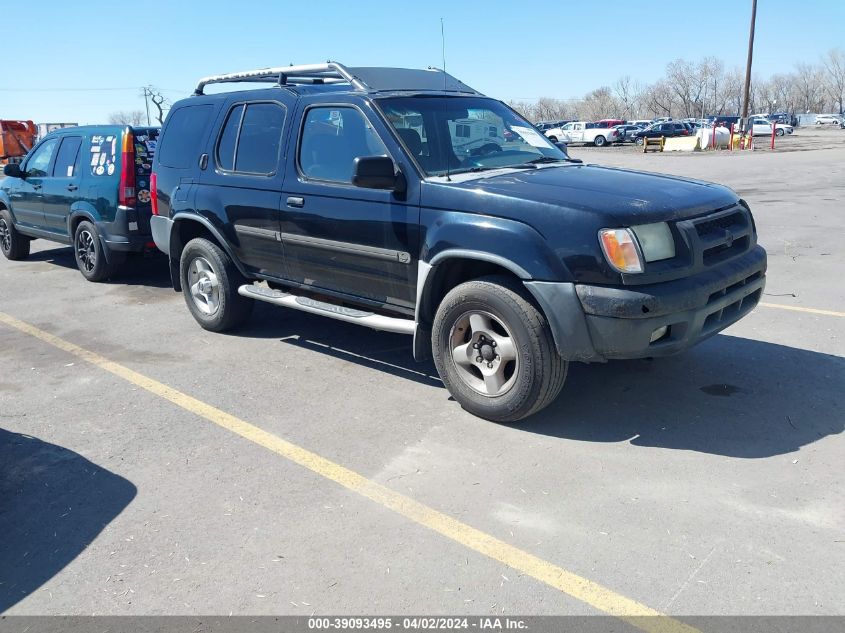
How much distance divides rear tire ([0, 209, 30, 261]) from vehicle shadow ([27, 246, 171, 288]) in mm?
199

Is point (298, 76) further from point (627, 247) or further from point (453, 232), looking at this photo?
point (627, 247)

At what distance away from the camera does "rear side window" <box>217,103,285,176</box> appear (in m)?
5.91

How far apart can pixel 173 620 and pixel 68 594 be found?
1.76 ft

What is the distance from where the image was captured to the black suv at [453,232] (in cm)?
412

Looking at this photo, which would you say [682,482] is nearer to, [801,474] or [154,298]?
[801,474]

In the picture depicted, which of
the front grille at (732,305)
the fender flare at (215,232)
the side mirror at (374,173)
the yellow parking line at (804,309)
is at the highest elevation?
the side mirror at (374,173)

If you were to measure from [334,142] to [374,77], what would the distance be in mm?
600

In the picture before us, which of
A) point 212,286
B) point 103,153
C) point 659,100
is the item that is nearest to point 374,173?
point 212,286

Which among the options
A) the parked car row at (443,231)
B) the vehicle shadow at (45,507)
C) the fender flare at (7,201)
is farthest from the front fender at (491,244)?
the fender flare at (7,201)

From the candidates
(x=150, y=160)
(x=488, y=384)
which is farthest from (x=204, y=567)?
(x=150, y=160)

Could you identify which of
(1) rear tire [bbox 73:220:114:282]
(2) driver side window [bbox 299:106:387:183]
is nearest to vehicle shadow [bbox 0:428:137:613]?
(2) driver side window [bbox 299:106:387:183]

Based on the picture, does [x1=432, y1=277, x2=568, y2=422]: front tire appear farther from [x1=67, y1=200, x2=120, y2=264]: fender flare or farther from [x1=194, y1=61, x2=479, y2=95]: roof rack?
[x1=67, y1=200, x2=120, y2=264]: fender flare

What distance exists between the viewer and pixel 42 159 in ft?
32.7

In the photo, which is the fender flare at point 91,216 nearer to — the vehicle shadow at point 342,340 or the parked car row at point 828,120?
the vehicle shadow at point 342,340
